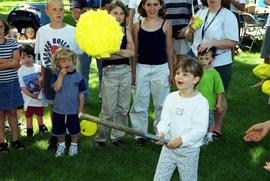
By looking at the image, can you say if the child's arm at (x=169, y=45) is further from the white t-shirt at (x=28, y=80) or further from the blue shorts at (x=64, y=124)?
the white t-shirt at (x=28, y=80)

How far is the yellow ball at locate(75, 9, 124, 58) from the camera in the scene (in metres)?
3.85

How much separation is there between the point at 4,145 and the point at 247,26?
7.82 metres

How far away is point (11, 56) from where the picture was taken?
173 inches

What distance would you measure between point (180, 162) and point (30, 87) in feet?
7.77

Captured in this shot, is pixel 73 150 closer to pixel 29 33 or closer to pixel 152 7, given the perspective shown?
pixel 152 7

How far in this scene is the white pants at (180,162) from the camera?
10.5ft

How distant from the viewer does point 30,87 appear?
5.02m

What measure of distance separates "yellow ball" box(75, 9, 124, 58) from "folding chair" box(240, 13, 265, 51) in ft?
22.7

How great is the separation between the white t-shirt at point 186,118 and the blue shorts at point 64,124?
4.72 ft

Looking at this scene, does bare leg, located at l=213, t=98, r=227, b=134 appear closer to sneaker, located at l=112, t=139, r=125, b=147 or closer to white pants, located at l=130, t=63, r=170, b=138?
white pants, located at l=130, t=63, r=170, b=138

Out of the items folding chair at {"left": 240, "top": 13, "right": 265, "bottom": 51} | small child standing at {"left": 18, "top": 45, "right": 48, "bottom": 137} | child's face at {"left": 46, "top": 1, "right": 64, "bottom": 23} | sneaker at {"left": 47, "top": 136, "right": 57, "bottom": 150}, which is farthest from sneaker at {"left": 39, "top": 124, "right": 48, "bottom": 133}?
folding chair at {"left": 240, "top": 13, "right": 265, "bottom": 51}

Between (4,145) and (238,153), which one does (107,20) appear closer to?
(4,145)

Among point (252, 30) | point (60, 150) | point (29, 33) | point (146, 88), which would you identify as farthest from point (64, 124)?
point (252, 30)

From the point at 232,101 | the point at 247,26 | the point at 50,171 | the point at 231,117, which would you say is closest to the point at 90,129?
the point at 50,171
